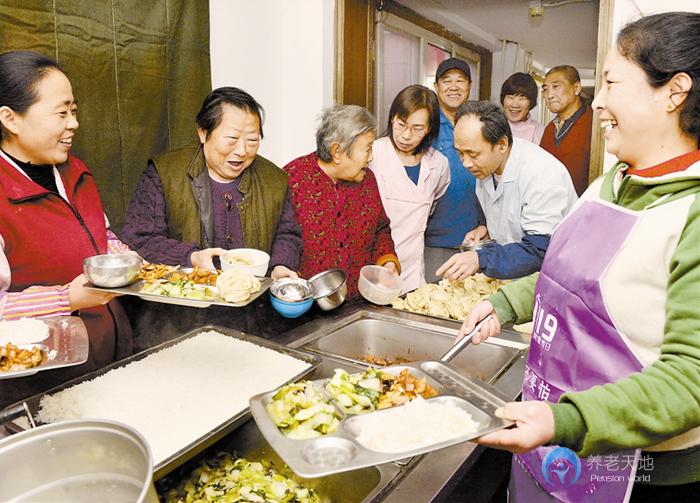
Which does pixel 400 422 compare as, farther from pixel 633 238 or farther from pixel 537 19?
pixel 537 19

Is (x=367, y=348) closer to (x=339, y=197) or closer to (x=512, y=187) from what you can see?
(x=339, y=197)

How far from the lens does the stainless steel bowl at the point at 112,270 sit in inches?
55.0

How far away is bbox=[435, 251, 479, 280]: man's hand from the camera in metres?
2.34

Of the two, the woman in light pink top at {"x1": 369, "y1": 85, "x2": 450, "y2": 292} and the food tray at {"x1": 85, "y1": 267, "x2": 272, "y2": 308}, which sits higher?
the woman in light pink top at {"x1": 369, "y1": 85, "x2": 450, "y2": 292}

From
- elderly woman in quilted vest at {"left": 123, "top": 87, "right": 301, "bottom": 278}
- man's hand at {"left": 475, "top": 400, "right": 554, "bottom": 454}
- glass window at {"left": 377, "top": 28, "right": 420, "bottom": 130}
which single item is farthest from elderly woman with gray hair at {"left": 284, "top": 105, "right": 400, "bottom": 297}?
man's hand at {"left": 475, "top": 400, "right": 554, "bottom": 454}

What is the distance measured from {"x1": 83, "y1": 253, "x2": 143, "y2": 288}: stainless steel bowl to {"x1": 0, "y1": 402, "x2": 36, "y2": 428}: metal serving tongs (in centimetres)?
35

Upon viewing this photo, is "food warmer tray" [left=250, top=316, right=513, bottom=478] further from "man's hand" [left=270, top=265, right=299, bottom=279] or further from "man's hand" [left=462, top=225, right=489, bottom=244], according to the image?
"man's hand" [left=462, top=225, right=489, bottom=244]

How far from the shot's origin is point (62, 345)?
121 cm

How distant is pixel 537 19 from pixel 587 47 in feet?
5.15

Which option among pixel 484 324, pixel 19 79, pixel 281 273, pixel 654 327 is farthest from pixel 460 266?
pixel 19 79

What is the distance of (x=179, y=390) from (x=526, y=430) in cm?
102

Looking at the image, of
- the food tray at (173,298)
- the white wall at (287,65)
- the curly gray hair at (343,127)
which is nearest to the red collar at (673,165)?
the food tray at (173,298)

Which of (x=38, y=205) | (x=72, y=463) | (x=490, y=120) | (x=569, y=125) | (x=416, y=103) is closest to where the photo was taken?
(x=72, y=463)

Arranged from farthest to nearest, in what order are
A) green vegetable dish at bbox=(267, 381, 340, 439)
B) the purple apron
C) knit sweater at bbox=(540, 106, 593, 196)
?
knit sweater at bbox=(540, 106, 593, 196) < the purple apron < green vegetable dish at bbox=(267, 381, 340, 439)
